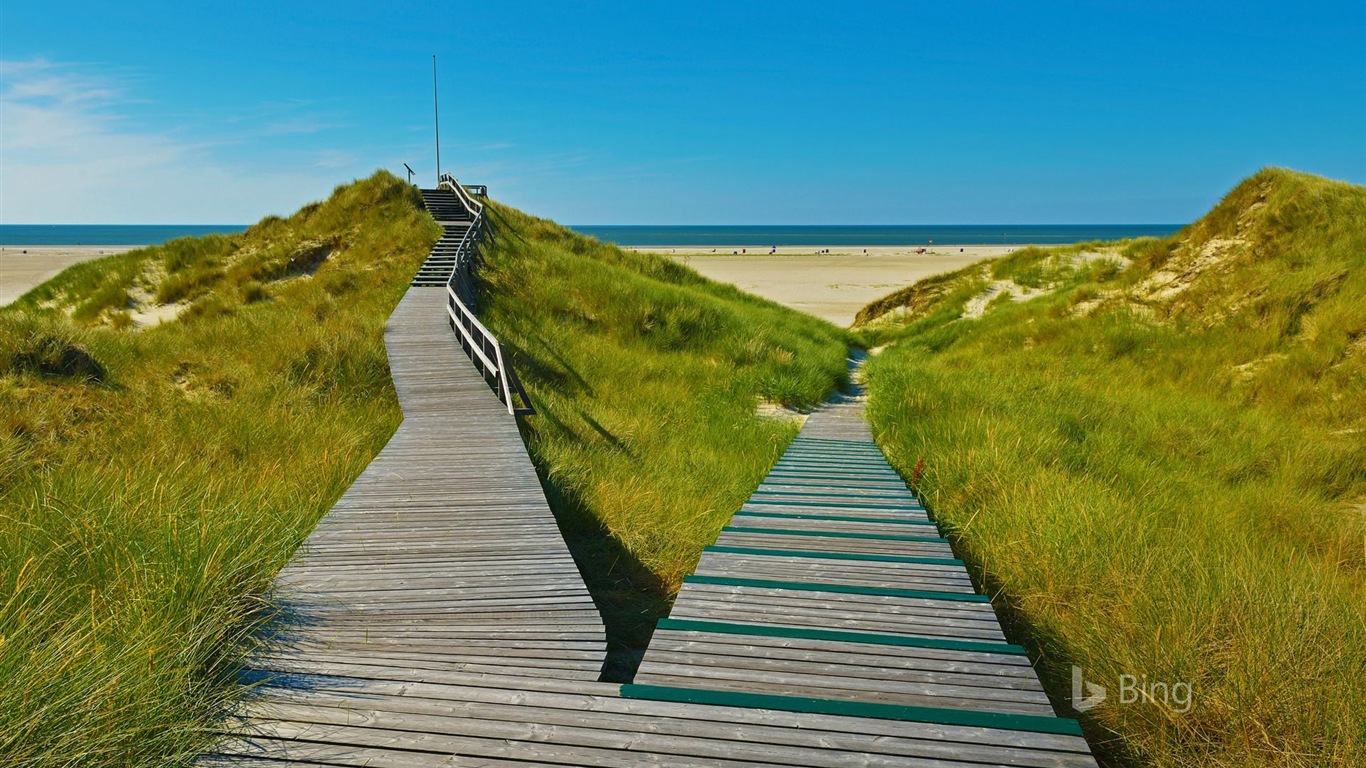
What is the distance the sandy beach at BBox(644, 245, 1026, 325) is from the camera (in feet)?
138

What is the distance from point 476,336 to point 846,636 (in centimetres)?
1205

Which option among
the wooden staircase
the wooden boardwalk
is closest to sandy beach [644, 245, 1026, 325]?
the wooden staircase

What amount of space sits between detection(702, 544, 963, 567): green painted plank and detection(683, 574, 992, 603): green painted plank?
1.64 ft

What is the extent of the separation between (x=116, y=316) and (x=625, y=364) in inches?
575

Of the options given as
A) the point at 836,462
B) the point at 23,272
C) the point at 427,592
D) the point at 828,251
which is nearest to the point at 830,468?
the point at 836,462

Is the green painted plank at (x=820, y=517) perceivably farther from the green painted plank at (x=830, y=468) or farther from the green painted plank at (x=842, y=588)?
the green painted plank at (x=830, y=468)

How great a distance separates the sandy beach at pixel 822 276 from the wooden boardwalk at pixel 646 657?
28042 mm

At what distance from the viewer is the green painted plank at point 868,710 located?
3.08m

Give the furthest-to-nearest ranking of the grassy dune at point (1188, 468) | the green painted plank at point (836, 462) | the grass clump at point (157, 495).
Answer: the green painted plank at point (836, 462), the grassy dune at point (1188, 468), the grass clump at point (157, 495)

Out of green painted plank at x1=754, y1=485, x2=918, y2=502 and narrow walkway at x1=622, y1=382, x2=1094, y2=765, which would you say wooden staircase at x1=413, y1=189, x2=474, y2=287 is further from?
narrow walkway at x1=622, y1=382, x2=1094, y2=765

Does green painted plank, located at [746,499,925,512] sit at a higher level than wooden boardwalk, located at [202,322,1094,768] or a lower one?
lower

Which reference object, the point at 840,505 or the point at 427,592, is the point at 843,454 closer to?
the point at 840,505

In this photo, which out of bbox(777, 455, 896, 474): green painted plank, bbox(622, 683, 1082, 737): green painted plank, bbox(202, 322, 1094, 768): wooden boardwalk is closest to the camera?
bbox(202, 322, 1094, 768): wooden boardwalk

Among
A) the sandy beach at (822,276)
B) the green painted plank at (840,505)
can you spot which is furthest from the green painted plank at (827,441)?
the sandy beach at (822,276)
